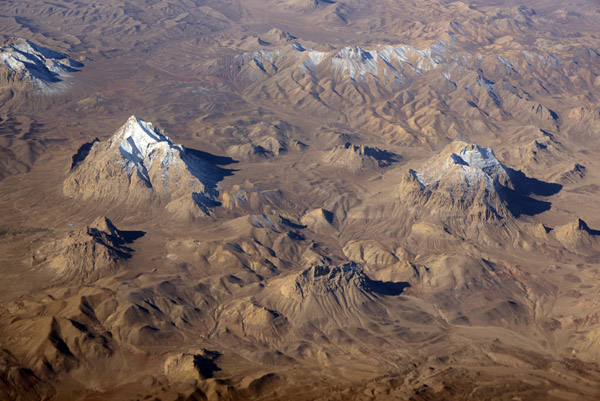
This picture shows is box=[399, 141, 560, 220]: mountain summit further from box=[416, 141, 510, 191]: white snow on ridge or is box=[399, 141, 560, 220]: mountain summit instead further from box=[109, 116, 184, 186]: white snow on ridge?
box=[109, 116, 184, 186]: white snow on ridge

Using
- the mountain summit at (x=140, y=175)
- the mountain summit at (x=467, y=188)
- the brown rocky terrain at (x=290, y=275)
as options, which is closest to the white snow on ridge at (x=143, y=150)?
the mountain summit at (x=140, y=175)

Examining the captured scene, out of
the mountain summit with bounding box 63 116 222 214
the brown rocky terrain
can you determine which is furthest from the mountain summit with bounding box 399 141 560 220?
the mountain summit with bounding box 63 116 222 214

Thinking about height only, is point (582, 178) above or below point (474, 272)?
below

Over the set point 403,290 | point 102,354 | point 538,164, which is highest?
point 102,354

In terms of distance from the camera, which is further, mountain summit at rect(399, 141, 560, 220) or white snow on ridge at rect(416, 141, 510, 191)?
white snow on ridge at rect(416, 141, 510, 191)

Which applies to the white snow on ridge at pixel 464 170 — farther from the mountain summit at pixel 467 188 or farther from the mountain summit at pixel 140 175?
the mountain summit at pixel 140 175

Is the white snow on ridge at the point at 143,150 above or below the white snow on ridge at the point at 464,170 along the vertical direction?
above

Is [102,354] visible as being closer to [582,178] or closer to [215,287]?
[215,287]

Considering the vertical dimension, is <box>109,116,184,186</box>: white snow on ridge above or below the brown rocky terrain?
above

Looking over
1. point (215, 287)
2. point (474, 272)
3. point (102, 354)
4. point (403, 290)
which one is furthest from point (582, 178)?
point (102, 354)

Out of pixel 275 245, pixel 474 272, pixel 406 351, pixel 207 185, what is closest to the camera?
pixel 406 351

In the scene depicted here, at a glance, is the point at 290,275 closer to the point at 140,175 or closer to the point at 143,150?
the point at 140,175
